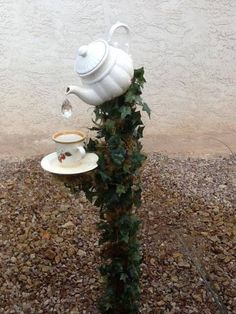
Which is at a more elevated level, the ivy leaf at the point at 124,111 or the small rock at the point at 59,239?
the ivy leaf at the point at 124,111

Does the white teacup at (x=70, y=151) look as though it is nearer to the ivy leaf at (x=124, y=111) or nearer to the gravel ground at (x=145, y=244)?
the ivy leaf at (x=124, y=111)

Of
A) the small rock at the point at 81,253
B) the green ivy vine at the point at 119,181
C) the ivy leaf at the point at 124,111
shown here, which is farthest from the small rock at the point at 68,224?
the ivy leaf at the point at 124,111

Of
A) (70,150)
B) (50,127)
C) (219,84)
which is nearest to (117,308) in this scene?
(70,150)

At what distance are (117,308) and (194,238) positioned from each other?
87cm

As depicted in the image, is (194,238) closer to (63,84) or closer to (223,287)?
(223,287)

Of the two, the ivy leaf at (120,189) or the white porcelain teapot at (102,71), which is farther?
the ivy leaf at (120,189)

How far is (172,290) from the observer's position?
2326 mm

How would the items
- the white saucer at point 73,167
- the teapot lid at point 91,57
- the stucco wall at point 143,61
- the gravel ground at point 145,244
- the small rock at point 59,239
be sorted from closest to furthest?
the teapot lid at point 91,57 < the white saucer at point 73,167 < the gravel ground at point 145,244 < the small rock at point 59,239 < the stucco wall at point 143,61

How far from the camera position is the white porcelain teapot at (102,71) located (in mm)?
1495

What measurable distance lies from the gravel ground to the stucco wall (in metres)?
0.53

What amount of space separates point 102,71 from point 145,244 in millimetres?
1428

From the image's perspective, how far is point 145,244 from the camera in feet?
8.70

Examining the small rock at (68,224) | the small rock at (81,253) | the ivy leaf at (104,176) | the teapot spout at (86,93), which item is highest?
the teapot spout at (86,93)

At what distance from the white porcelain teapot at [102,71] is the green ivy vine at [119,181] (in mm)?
74
